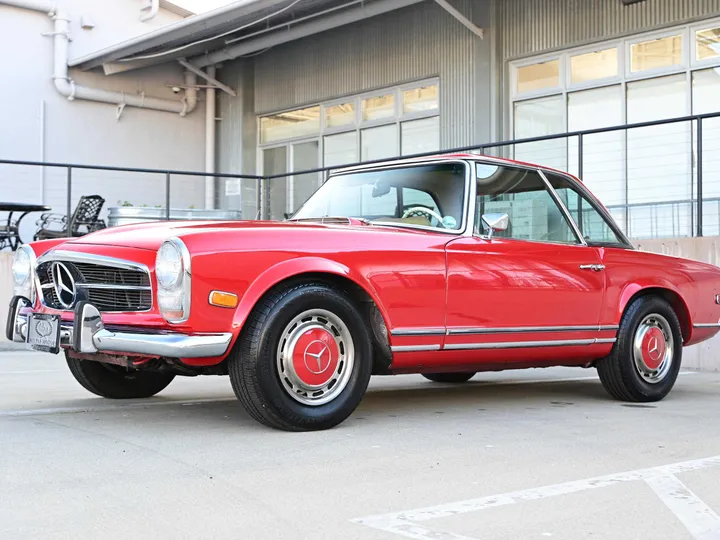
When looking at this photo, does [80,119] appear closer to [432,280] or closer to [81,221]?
[81,221]

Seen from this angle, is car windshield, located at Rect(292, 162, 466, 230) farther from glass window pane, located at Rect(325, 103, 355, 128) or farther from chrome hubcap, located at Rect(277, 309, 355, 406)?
glass window pane, located at Rect(325, 103, 355, 128)

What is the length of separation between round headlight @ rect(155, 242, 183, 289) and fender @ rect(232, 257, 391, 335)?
328 mm

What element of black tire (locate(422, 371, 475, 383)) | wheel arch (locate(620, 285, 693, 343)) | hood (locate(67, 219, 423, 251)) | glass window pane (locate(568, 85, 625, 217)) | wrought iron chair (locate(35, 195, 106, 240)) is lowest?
black tire (locate(422, 371, 475, 383))

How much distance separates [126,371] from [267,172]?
49.5 ft

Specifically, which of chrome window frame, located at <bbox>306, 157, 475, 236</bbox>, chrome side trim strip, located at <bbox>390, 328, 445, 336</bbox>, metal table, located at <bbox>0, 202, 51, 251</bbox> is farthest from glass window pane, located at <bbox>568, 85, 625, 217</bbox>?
metal table, located at <bbox>0, 202, 51, 251</bbox>

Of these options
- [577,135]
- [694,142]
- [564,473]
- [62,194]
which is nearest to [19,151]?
[62,194]

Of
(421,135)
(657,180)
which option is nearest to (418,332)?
(657,180)

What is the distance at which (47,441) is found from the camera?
4383mm

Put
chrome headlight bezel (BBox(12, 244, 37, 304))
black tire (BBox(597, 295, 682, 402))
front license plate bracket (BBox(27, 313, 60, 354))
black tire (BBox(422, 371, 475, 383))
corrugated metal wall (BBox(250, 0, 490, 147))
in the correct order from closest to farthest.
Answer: front license plate bracket (BBox(27, 313, 60, 354)) → chrome headlight bezel (BBox(12, 244, 37, 304)) → black tire (BBox(597, 295, 682, 402)) → black tire (BBox(422, 371, 475, 383)) → corrugated metal wall (BBox(250, 0, 490, 147))

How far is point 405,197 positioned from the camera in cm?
581

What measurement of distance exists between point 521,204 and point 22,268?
3162mm

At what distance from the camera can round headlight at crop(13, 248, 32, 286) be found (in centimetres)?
531

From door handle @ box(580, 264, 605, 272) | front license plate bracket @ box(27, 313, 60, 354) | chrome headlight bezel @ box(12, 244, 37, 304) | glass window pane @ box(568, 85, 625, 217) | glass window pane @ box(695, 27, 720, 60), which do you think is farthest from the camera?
glass window pane @ box(695, 27, 720, 60)

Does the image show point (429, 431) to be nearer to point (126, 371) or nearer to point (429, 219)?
point (429, 219)
